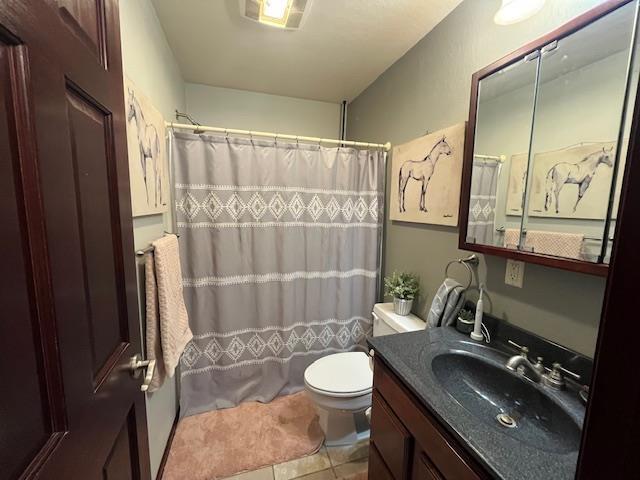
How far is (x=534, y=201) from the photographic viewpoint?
3.33ft

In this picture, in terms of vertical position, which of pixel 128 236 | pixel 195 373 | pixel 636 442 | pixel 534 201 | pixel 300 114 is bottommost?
pixel 195 373

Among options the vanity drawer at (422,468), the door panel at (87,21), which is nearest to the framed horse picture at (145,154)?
the door panel at (87,21)

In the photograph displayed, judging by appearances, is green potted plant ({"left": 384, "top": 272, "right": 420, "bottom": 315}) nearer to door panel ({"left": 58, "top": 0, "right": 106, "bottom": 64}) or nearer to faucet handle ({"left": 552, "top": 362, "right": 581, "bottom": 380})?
faucet handle ({"left": 552, "top": 362, "right": 581, "bottom": 380})

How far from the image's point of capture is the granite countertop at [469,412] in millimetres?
617

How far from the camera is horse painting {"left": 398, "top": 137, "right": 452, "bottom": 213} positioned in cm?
148

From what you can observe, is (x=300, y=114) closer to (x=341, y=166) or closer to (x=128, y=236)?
(x=341, y=166)

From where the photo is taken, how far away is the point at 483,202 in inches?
48.0

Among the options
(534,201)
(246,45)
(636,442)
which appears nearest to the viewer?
(636,442)

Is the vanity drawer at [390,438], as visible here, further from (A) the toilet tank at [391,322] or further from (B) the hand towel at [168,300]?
(B) the hand towel at [168,300]

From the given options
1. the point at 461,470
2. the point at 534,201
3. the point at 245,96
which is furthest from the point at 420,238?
the point at 245,96

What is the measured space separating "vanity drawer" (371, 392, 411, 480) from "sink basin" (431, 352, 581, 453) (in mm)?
231

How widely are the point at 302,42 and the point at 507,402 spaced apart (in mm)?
2094

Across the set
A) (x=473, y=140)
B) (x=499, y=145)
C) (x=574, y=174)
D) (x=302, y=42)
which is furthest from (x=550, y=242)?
(x=302, y=42)

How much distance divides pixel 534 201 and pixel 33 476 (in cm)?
146
